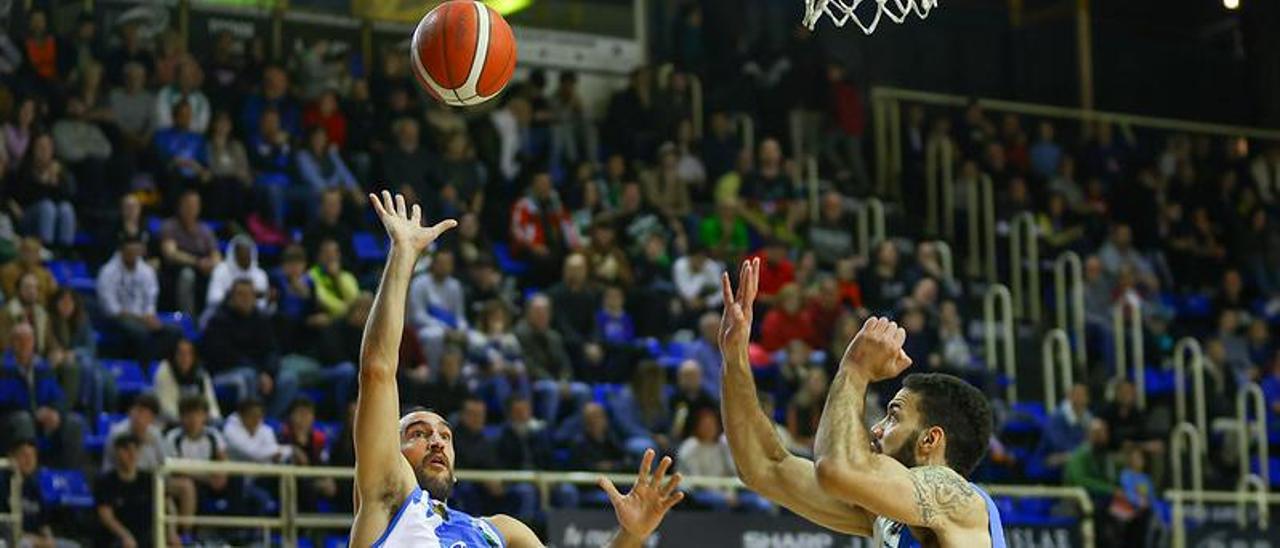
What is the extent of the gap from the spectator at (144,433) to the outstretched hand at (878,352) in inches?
307

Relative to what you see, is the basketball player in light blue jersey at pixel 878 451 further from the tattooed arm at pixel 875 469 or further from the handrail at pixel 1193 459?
the handrail at pixel 1193 459

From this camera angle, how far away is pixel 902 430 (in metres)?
5.99

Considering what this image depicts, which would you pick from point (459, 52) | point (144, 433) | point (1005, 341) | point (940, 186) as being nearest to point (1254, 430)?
point (1005, 341)

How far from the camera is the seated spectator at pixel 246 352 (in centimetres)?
1414

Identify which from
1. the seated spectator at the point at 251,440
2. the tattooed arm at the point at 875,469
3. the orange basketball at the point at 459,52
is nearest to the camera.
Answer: the tattooed arm at the point at 875,469

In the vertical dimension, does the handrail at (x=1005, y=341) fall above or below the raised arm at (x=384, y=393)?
below

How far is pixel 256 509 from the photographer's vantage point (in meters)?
13.3

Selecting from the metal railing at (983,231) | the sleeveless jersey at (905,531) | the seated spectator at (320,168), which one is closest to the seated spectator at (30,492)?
the seated spectator at (320,168)

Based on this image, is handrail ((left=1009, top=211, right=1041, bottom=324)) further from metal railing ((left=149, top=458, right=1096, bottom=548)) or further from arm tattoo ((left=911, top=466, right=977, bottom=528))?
arm tattoo ((left=911, top=466, right=977, bottom=528))

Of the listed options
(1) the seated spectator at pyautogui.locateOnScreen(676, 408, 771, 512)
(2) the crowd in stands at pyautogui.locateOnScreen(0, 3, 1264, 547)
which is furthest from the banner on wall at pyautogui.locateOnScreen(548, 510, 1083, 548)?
(1) the seated spectator at pyautogui.locateOnScreen(676, 408, 771, 512)

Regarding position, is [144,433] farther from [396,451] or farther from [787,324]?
[396,451]

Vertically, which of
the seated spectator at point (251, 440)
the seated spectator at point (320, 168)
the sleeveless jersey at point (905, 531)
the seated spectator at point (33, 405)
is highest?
the seated spectator at point (320, 168)

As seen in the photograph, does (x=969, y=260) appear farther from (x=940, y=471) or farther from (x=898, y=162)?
(x=940, y=471)

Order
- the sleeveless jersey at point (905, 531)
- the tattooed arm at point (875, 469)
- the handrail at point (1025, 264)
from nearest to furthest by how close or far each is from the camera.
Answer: the tattooed arm at point (875, 469), the sleeveless jersey at point (905, 531), the handrail at point (1025, 264)
